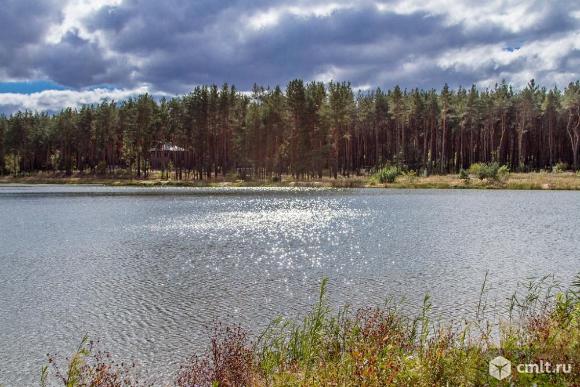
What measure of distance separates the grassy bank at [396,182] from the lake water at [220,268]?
49.7 meters

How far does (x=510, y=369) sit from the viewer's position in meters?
10.3

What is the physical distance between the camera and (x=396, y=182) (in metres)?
120

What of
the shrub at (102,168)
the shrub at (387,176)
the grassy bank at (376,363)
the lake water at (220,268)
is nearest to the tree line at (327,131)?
the shrub at (102,168)

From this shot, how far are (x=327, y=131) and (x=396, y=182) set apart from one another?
91.4ft

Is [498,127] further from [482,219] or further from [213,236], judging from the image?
[213,236]

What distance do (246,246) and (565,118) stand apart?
127m

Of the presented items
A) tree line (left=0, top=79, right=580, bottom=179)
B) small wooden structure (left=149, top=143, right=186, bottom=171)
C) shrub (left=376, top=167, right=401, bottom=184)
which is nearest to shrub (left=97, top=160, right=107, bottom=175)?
tree line (left=0, top=79, right=580, bottom=179)

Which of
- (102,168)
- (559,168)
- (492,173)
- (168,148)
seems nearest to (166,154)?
(168,148)

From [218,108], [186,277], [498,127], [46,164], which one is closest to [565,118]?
[498,127]

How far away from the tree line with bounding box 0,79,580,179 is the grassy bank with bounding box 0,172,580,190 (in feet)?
21.7

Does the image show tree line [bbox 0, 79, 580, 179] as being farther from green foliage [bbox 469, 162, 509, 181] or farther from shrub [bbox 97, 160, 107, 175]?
green foliage [bbox 469, 162, 509, 181]

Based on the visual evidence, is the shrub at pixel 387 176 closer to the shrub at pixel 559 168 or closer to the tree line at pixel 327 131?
the tree line at pixel 327 131

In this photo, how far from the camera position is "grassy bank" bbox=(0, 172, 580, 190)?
10656 centimetres

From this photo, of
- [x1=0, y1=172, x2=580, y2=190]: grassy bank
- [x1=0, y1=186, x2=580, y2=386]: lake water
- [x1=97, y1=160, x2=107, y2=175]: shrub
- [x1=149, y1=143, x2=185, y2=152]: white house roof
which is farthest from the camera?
[x1=149, y1=143, x2=185, y2=152]: white house roof
